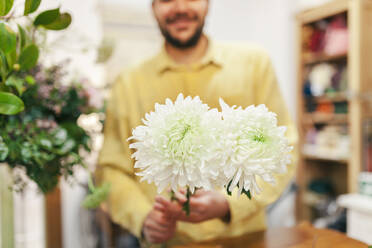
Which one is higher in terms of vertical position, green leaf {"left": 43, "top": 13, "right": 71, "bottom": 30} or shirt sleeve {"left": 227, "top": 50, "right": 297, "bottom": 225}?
green leaf {"left": 43, "top": 13, "right": 71, "bottom": 30}

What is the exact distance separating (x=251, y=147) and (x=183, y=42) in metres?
0.49

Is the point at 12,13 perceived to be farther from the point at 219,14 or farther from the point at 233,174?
the point at 219,14

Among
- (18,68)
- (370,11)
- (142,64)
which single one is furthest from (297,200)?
(18,68)

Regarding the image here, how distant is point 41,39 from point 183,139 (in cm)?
61

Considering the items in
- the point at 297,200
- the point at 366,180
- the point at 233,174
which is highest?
the point at 233,174

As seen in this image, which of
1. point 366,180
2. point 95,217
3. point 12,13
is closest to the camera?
point 12,13

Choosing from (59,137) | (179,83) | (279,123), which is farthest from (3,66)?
(279,123)

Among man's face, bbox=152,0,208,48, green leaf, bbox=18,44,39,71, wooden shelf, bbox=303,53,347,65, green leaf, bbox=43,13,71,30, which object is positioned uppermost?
wooden shelf, bbox=303,53,347,65

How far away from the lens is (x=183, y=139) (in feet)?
1.31

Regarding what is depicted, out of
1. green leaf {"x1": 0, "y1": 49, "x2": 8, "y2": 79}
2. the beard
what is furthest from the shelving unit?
green leaf {"x1": 0, "y1": 49, "x2": 8, "y2": 79}

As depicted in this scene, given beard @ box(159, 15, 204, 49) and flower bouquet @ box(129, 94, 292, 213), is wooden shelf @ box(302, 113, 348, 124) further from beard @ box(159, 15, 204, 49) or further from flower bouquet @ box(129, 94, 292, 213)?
flower bouquet @ box(129, 94, 292, 213)

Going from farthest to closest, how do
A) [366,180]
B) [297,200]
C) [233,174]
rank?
[297,200] < [366,180] < [233,174]

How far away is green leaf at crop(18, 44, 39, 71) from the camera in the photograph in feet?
2.01

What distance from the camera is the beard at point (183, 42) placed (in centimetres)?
82
